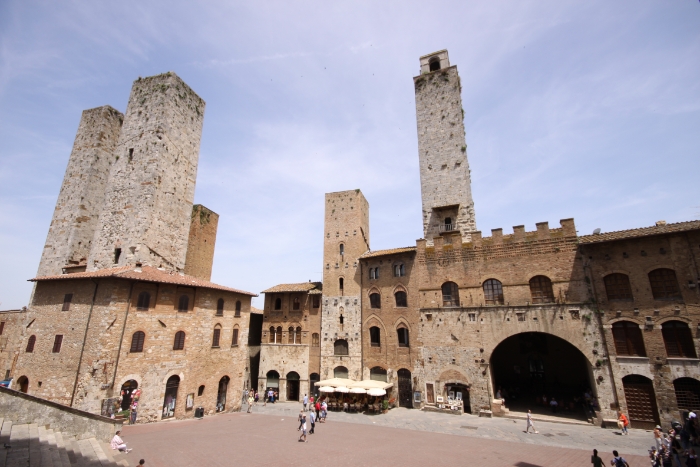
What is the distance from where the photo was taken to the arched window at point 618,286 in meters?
19.5

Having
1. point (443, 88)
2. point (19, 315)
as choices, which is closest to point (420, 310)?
point (443, 88)

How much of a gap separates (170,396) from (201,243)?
44.2 ft

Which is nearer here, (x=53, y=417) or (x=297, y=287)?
(x=53, y=417)

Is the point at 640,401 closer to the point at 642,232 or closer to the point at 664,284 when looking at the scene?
the point at 664,284

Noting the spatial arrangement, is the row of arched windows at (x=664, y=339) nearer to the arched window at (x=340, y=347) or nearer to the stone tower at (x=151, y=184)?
the arched window at (x=340, y=347)

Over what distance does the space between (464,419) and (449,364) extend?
142 inches

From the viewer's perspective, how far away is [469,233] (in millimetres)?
25672

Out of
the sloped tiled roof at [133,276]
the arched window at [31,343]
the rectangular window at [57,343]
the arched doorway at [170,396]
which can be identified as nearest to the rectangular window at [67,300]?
the sloped tiled roof at [133,276]

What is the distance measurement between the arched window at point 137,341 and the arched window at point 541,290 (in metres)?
25.2

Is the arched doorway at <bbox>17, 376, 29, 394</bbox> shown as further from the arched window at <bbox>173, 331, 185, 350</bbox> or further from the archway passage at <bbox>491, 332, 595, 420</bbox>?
the archway passage at <bbox>491, 332, 595, 420</bbox>

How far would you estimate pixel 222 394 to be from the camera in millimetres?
23969

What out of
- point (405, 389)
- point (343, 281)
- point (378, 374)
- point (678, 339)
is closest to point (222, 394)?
point (378, 374)

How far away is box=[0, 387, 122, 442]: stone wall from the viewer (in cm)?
1107

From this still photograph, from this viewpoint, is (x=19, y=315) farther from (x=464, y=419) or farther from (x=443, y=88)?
(x=443, y=88)
